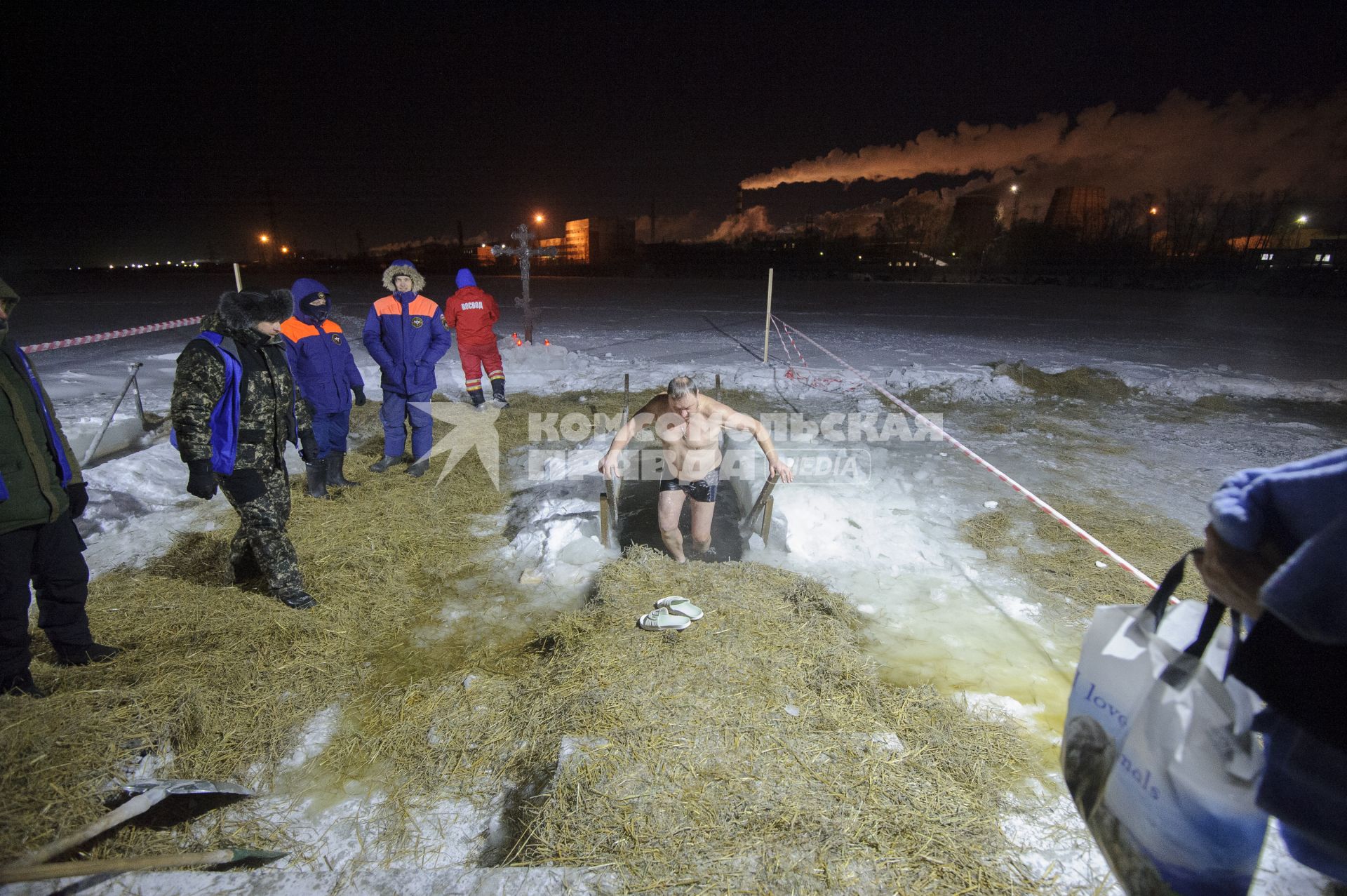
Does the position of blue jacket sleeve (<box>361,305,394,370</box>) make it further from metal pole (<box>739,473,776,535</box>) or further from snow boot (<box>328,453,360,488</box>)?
metal pole (<box>739,473,776,535</box>)

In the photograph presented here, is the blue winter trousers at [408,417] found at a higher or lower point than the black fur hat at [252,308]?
lower

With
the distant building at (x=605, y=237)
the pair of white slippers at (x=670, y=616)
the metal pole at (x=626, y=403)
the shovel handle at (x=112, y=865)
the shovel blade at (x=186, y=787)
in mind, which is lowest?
the shovel blade at (x=186, y=787)

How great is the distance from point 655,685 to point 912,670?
1.77 meters

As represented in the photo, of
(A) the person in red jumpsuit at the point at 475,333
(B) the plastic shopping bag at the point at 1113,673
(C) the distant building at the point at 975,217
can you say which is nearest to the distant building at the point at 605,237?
(C) the distant building at the point at 975,217

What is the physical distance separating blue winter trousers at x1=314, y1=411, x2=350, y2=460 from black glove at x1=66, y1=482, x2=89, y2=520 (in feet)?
8.65

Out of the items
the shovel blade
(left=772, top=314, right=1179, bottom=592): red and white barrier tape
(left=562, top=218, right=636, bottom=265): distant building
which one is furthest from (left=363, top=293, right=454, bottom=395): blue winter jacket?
(left=562, top=218, right=636, bottom=265): distant building

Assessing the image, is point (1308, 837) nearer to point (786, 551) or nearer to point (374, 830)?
point (374, 830)

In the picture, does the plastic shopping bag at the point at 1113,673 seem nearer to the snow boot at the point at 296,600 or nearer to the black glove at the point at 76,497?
the snow boot at the point at 296,600

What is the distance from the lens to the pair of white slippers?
3352mm

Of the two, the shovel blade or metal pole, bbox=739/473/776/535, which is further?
metal pole, bbox=739/473/776/535

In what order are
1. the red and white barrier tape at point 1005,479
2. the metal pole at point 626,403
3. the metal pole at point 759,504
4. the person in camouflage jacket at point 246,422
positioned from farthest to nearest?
the metal pole at point 626,403 → the metal pole at point 759,504 → the red and white barrier tape at point 1005,479 → the person in camouflage jacket at point 246,422

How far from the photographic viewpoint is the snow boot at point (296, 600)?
3910 millimetres

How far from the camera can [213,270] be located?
62.8 meters

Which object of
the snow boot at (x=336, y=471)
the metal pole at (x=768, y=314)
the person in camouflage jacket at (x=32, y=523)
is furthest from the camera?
the metal pole at (x=768, y=314)
